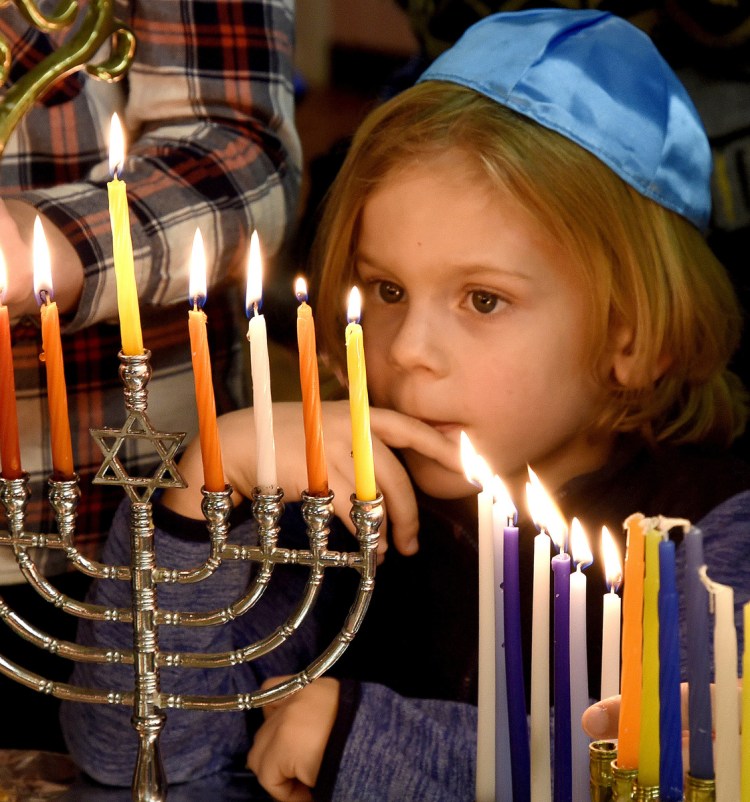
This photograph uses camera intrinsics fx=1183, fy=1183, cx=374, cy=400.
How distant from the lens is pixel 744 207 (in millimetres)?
1236

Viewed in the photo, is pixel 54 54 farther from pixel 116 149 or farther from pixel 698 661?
pixel 698 661

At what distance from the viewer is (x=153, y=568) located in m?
0.80

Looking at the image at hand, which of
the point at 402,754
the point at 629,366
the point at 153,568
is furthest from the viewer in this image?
the point at 629,366

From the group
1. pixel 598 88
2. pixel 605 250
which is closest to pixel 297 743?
pixel 605 250

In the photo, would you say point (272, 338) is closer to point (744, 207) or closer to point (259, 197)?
point (259, 197)

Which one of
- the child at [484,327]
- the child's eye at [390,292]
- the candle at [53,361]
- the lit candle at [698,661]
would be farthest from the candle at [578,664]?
the child's eye at [390,292]

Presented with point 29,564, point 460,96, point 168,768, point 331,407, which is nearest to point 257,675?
point 168,768

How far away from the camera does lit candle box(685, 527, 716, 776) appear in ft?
1.89

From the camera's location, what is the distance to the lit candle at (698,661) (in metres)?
0.58

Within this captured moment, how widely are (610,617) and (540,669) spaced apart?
57mm

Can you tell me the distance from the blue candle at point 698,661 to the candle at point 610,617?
95mm

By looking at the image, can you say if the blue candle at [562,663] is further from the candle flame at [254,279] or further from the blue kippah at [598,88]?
the blue kippah at [598,88]

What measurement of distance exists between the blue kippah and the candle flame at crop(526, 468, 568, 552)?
0.44 meters

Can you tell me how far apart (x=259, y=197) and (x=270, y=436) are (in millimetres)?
458
